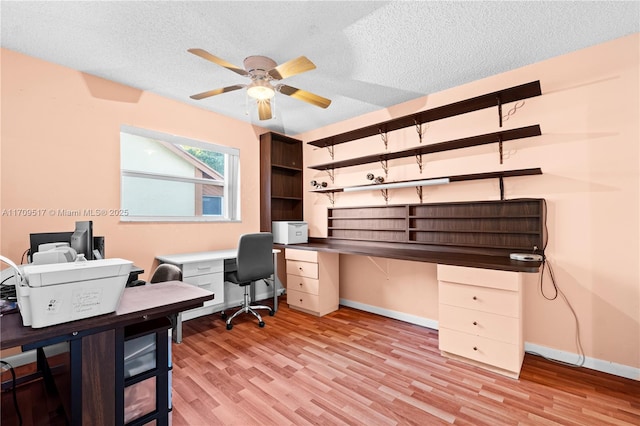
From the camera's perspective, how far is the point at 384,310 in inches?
132

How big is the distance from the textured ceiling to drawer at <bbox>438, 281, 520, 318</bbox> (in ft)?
6.25

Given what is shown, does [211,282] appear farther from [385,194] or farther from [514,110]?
[514,110]

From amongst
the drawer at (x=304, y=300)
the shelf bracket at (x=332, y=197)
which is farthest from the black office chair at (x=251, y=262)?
the shelf bracket at (x=332, y=197)

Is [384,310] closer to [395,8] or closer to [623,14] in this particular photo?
[395,8]

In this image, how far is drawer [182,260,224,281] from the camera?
278 centimetres

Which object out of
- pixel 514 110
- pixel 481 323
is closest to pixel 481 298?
pixel 481 323

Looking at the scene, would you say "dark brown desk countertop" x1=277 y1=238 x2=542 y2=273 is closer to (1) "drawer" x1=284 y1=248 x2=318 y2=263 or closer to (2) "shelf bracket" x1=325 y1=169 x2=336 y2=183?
(1) "drawer" x1=284 y1=248 x2=318 y2=263

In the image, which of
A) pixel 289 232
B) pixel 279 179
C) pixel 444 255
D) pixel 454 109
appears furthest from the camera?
pixel 279 179

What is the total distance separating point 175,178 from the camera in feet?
11.0

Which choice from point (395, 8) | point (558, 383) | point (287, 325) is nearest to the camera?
point (395, 8)

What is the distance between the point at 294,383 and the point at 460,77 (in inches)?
119

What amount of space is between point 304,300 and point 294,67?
2.59 meters

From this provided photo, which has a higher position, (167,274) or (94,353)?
(167,274)

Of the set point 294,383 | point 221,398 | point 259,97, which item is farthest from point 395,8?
point 221,398
